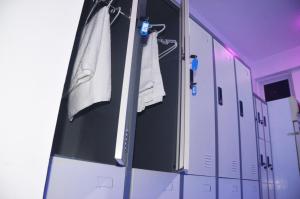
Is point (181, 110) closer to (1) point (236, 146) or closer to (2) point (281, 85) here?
(1) point (236, 146)

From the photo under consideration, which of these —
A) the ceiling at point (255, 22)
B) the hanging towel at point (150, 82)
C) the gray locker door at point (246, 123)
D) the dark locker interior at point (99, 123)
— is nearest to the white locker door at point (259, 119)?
the gray locker door at point (246, 123)

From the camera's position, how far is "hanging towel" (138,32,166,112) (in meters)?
1.57

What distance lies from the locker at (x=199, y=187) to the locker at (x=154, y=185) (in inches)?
4.5

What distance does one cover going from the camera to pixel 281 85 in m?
4.51

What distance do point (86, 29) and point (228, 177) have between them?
5.95 ft

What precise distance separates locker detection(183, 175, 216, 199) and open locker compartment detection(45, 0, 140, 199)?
0.61m

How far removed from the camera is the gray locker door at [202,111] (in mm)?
1693

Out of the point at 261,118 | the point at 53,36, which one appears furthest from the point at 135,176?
the point at 261,118

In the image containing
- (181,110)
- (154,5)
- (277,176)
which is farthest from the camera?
(277,176)

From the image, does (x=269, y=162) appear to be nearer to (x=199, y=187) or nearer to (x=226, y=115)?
(x=226, y=115)

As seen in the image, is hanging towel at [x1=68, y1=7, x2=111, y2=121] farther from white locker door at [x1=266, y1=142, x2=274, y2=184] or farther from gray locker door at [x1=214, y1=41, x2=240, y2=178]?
white locker door at [x1=266, y1=142, x2=274, y2=184]

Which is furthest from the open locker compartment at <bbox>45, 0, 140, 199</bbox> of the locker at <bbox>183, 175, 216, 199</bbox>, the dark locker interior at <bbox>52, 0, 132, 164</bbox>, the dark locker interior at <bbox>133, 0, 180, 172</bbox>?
the locker at <bbox>183, 175, 216, 199</bbox>

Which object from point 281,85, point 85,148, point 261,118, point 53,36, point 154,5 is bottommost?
point 85,148

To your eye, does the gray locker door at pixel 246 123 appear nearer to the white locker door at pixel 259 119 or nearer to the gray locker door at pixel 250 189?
the gray locker door at pixel 250 189
